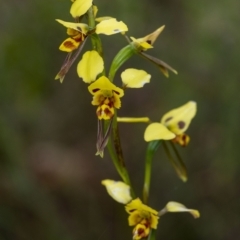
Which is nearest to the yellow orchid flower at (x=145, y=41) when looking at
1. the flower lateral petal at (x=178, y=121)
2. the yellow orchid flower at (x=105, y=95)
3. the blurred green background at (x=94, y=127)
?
the yellow orchid flower at (x=105, y=95)

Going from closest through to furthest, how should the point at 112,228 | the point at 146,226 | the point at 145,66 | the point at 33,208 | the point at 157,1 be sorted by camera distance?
the point at 146,226, the point at 33,208, the point at 112,228, the point at 145,66, the point at 157,1

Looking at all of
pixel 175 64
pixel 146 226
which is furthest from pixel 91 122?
pixel 146 226

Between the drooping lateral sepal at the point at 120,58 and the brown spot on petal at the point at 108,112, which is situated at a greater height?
the drooping lateral sepal at the point at 120,58

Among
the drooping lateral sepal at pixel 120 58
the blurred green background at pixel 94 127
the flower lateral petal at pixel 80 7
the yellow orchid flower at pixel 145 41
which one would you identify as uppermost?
the flower lateral petal at pixel 80 7

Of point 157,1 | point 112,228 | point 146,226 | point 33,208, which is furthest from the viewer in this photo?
point 157,1

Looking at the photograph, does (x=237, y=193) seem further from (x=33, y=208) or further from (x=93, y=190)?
(x=33, y=208)

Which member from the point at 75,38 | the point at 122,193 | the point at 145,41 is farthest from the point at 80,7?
the point at 122,193

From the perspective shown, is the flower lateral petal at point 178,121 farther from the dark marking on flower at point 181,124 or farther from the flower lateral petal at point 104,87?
the flower lateral petal at point 104,87

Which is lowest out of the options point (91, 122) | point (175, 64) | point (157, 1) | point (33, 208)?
point (33, 208)
